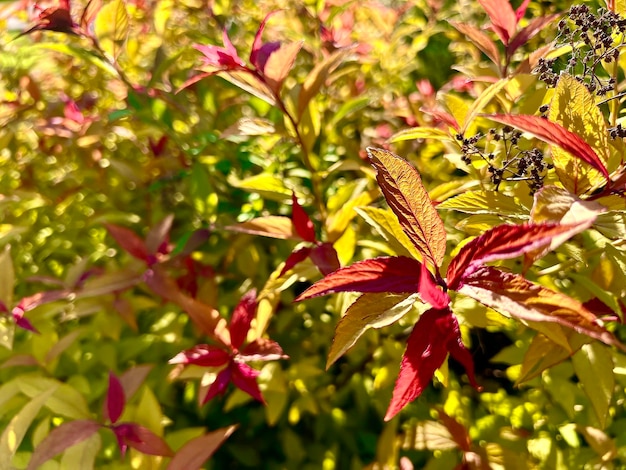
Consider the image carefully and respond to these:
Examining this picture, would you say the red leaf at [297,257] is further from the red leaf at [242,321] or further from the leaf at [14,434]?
the leaf at [14,434]

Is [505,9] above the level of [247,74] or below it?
above

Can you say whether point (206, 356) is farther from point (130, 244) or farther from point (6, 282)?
point (6, 282)

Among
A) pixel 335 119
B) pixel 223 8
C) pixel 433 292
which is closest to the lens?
pixel 433 292

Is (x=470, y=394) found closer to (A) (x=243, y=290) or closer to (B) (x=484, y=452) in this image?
(B) (x=484, y=452)

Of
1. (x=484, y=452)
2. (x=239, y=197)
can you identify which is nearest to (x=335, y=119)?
(x=239, y=197)

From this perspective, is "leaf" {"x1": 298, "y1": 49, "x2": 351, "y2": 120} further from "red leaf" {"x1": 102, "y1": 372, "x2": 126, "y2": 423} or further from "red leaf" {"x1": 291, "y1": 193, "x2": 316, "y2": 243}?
"red leaf" {"x1": 102, "y1": 372, "x2": 126, "y2": 423}

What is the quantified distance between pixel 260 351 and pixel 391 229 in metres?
0.34

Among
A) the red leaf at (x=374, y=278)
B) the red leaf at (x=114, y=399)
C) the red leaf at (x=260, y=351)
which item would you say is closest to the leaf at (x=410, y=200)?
the red leaf at (x=374, y=278)

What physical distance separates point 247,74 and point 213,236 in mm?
571

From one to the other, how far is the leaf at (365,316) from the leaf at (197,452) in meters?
0.38

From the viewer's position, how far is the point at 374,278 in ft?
1.77

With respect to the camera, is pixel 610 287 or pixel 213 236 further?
pixel 213 236

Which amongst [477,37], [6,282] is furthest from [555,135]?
[6,282]

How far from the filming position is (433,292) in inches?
20.0
